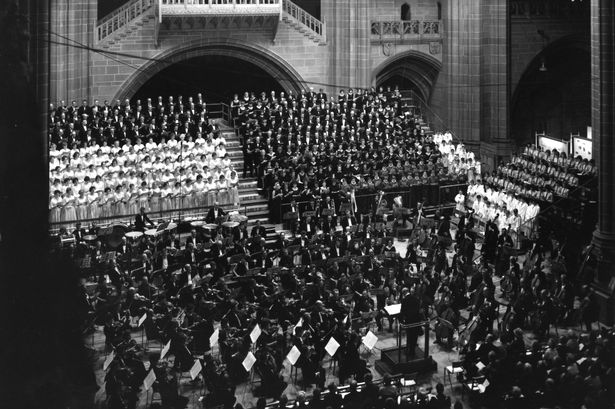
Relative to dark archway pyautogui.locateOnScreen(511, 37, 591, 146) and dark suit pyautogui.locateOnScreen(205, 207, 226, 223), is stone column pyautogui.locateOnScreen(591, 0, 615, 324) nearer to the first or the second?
dark suit pyautogui.locateOnScreen(205, 207, 226, 223)

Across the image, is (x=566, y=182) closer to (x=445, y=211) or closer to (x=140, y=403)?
(x=445, y=211)

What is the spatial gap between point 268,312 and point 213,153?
10.7m

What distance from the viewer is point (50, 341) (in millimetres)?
14898

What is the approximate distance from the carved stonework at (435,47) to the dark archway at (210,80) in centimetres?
673

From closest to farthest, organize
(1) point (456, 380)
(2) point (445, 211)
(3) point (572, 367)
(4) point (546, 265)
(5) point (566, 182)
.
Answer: (3) point (572, 367) < (1) point (456, 380) < (4) point (546, 265) < (5) point (566, 182) < (2) point (445, 211)

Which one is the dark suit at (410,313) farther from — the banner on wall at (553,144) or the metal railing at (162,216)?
the banner on wall at (553,144)

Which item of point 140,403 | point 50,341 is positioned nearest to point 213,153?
point 140,403

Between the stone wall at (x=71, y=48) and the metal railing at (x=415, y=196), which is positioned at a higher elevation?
the stone wall at (x=71, y=48)

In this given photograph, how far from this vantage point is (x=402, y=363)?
770 inches

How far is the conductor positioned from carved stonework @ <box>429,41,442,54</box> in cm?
2247

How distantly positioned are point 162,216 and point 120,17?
416 inches

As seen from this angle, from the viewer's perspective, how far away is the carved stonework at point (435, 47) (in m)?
40.4

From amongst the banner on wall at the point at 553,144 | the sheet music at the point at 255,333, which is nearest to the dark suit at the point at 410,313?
the sheet music at the point at 255,333

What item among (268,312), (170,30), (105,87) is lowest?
(268,312)
